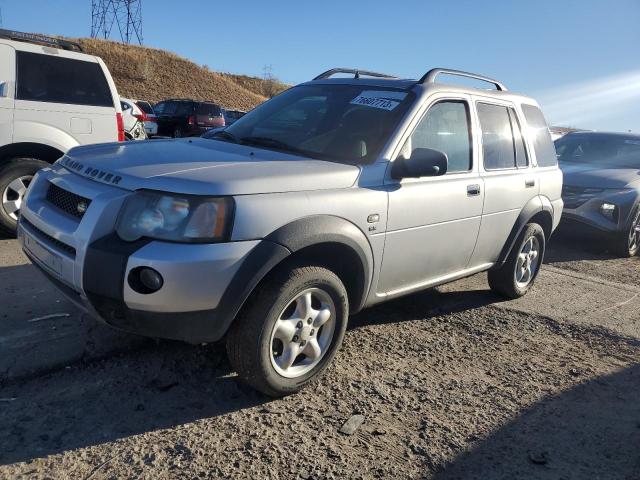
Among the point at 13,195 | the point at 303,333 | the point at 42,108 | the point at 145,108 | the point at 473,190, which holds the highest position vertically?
the point at 145,108

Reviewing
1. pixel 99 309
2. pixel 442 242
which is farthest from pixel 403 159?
pixel 99 309

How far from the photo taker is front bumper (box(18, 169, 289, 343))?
251 centimetres

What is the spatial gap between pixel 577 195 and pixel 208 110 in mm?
15286

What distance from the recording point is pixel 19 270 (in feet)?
15.5

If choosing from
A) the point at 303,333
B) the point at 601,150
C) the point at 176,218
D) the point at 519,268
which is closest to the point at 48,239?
the point at 176,218

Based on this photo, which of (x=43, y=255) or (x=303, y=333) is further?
(x=303, y=333)

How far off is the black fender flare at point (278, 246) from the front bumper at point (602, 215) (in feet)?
18.4

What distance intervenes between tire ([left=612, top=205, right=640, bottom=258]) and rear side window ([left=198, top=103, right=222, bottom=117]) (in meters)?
15.6

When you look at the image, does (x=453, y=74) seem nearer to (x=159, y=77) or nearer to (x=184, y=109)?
(x=184, y=109)

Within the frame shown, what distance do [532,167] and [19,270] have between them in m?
4.60

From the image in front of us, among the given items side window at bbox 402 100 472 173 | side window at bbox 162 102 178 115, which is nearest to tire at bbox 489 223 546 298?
side window at bbox 402 100 472 173

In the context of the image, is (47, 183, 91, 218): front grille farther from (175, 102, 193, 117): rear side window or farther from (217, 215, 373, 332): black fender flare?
(175, 102, 193, 117): rear side window

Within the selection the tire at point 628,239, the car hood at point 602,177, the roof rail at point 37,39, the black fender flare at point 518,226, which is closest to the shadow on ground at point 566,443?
the black fender flare at point 518,226

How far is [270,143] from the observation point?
3.72m
